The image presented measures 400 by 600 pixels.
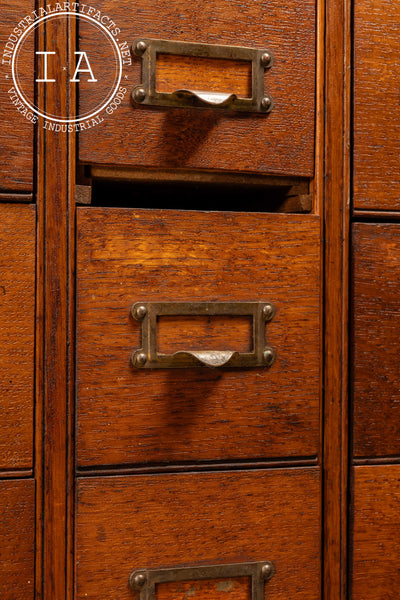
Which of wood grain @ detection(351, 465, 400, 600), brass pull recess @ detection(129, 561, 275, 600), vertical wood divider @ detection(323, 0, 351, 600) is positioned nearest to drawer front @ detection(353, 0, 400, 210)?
vertical wood divider @ detection(323, 0, 351, 600)

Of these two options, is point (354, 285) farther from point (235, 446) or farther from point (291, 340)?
point (235, 446)

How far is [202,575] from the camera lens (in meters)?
0.71

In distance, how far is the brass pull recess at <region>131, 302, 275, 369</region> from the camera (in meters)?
0.68

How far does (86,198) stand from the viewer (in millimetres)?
686

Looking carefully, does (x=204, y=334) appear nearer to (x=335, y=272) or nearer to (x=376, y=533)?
(x=335, y=272)

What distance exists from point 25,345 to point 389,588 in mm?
479

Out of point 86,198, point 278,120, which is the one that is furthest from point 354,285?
point 86,198

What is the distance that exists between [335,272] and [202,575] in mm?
350

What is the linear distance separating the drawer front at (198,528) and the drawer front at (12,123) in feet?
1.02

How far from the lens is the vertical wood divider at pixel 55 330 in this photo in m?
0.67

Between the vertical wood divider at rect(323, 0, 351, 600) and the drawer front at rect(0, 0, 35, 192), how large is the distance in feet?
1.03

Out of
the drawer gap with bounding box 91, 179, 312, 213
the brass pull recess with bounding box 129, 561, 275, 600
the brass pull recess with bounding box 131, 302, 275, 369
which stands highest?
the drawer gap with bounding box 91, 179, 312, 213

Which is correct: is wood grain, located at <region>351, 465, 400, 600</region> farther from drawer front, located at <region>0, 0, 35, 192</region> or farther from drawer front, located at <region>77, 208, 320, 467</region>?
drawer front, located at <region>0, 0, 35, 192</region>

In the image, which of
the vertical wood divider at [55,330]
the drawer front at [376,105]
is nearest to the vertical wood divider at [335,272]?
the drawer front at [376,105]
